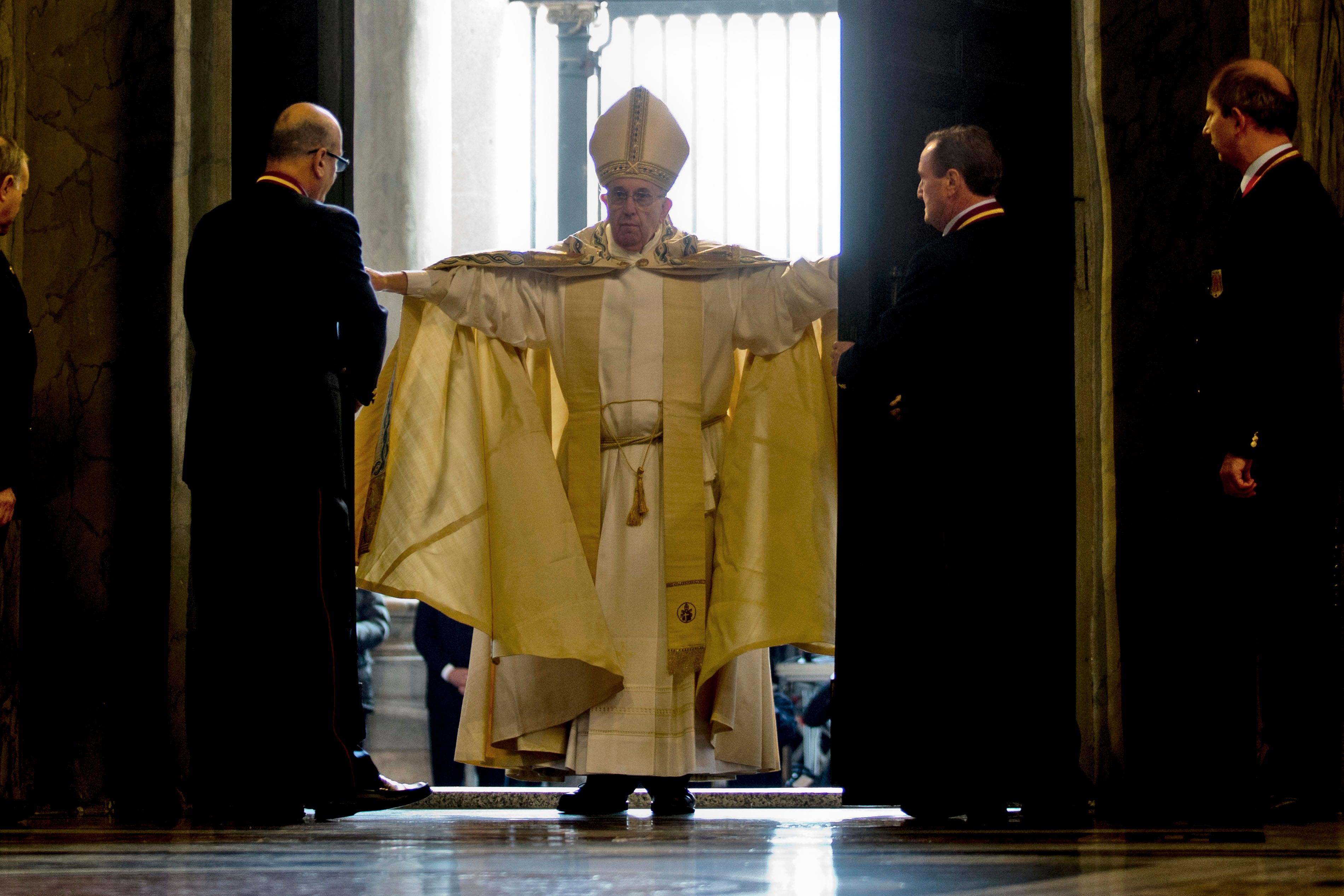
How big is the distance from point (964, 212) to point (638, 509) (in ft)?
4.07

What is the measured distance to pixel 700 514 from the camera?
459cm

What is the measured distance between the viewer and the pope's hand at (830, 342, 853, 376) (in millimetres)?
4109

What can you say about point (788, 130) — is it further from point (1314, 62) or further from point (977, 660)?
point (977, 660)

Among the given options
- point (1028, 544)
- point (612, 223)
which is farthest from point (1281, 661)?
point (612, 223)

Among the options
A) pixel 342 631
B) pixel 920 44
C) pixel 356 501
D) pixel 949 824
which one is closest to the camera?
pixel 949 824

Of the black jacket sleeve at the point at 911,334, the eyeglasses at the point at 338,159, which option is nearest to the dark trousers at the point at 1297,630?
the black jacket sleeve at the point at 911,334

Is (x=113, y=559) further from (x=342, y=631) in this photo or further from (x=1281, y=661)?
(x=1281, y=661)

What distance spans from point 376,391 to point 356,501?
1.12 ft

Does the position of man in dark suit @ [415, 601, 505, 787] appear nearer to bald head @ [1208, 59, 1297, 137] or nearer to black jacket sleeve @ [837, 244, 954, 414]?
black jacket sleeve @ [837, 244, 954, 414]

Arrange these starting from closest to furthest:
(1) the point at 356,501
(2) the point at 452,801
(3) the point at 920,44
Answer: (3) the point at 920,44 → (1) the point at 356,501 → (2) the point at 452,801

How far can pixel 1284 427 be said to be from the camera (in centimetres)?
386

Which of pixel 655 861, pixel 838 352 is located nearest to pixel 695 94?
pixel 838 352

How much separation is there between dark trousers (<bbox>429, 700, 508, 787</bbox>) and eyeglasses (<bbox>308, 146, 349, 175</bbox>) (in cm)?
331

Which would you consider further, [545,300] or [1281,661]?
[545,300]
